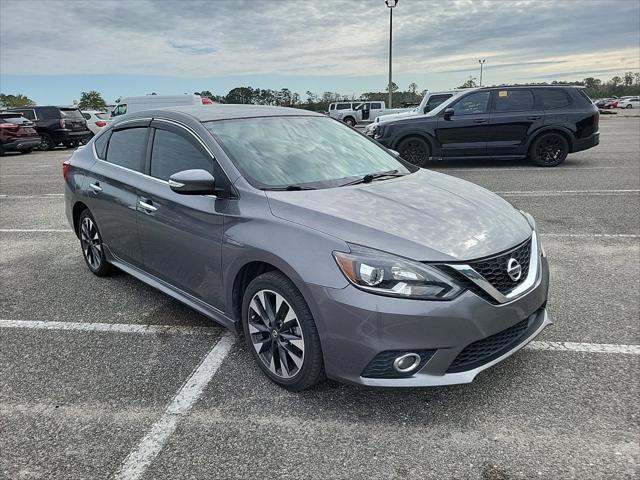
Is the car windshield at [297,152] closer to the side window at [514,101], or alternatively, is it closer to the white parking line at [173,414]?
the white parking line at [173,414]

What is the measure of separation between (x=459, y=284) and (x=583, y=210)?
572 centimetres

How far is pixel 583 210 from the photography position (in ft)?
24.0

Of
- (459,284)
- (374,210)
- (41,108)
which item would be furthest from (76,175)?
(41,108)

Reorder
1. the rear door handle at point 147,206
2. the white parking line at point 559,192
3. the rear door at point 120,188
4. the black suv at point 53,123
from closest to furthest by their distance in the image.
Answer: the rear door handle at point 147,206 < the rear door at point 120,188 < the white parking line at point 559,192 < the black suv at point 53,123

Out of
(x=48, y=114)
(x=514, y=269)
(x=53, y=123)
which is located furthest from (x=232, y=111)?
(x=48, y=114)

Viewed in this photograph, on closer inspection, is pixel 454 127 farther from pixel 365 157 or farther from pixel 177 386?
pixel 177 386

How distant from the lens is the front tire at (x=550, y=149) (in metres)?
11.5

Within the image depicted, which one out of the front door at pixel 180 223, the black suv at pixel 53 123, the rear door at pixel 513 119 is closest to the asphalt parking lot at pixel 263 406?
the front door at pixel 180 223

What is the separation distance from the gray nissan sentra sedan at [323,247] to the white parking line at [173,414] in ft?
1.00

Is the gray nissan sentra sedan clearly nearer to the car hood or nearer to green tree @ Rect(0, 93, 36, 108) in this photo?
the car hood

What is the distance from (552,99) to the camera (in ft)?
37.7

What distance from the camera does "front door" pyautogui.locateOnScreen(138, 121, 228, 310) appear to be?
3.24 m

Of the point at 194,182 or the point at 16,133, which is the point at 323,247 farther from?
the point at 16,133

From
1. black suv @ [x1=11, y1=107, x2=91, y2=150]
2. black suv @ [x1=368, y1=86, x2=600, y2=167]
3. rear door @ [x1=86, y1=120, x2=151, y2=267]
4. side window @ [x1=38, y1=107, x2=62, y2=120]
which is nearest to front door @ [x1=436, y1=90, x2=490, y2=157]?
black suv @ [x1=368, y1=86, x2=600, y2=167]
